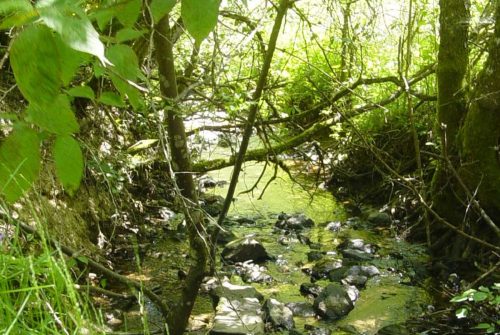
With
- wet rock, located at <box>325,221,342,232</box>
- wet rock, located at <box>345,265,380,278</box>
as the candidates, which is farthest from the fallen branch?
wet rock, located at <box>325,221,342,232</box>

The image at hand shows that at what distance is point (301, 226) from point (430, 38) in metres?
2.61

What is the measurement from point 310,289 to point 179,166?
277cm

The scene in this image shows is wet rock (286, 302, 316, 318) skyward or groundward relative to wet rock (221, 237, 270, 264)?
groundward

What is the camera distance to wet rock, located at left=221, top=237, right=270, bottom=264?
237 inches

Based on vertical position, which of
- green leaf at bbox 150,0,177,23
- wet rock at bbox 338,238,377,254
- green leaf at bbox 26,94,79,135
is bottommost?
wet rock at bbox 338,238,377,254

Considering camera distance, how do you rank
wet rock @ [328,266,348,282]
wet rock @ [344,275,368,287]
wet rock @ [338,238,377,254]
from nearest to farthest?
A: 1. wet rock @ [344,275,368,287]
2. wet rock @ [328,266,348,282]
3. wet rock @ [338,238,377,254]

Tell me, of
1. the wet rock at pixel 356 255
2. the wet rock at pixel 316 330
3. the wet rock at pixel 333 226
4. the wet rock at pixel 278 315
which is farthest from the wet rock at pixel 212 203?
the wet rock at pixel 316 330

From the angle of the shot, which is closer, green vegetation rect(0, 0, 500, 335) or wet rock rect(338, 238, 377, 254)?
green vegetation rect(0, 0, 500, 335)

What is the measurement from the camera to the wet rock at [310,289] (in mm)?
5277

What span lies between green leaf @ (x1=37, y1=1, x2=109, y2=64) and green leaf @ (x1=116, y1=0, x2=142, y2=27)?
1.20 feet

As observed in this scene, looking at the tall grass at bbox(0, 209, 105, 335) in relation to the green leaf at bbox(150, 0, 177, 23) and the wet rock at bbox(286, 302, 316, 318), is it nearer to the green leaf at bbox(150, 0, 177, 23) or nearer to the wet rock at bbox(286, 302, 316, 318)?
the green leaf at bbox(150, 0, 177, 23)

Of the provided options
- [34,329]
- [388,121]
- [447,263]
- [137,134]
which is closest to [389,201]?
[388,121]

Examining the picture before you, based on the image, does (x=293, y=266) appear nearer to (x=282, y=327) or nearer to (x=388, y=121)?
(x=282, y=327)

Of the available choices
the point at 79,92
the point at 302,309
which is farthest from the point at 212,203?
the point at 79,92
